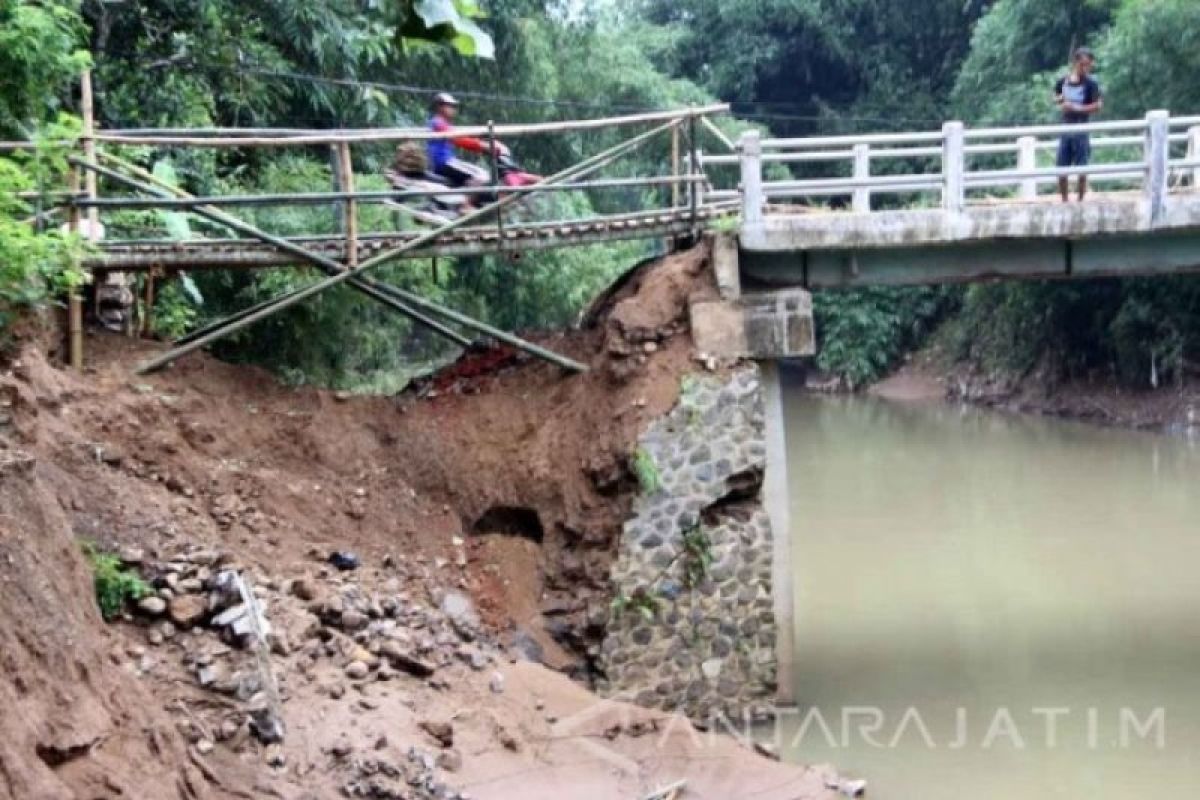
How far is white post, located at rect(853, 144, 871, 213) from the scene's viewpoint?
41.7 feet

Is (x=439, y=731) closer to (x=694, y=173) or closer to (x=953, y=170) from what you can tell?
(x=694, y=173)

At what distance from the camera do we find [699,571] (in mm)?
11945

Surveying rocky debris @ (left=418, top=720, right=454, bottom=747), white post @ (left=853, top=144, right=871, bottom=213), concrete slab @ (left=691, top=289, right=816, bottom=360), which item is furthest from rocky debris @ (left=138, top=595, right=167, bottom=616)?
white post @ (left=853, top=144, right=871, bottom=213)

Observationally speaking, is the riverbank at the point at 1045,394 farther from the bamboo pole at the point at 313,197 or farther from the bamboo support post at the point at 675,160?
the bamboo pole at the point at 313,197

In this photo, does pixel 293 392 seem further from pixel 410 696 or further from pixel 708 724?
pixel 708 724

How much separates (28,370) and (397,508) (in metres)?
3.04

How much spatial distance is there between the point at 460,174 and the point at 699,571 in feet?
13.0

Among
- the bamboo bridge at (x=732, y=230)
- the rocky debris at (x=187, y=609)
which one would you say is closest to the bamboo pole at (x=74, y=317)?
the bamboo bridge at (x=732, y=230)

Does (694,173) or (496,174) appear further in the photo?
(694,173)

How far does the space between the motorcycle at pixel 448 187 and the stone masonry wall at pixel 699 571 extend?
239 cm

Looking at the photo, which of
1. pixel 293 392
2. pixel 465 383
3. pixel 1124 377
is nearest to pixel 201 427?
pixel 293 392

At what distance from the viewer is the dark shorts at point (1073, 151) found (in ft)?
44.8

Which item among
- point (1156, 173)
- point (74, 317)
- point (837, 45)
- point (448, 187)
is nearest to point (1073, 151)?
point (1156, 173)

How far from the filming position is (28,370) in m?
10.1
